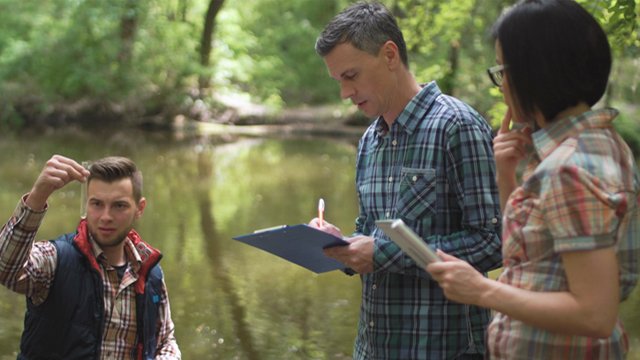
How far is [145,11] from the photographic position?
23688mm

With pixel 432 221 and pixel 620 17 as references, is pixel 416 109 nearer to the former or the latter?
pixel 432 221

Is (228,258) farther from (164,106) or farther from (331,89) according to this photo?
(331,89)

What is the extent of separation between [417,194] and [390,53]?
0.47m

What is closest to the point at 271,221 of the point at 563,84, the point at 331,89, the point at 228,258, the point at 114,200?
Answer: the point at 228,258

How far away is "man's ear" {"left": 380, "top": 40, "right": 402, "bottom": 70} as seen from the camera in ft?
9.55

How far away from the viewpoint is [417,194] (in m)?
2.77

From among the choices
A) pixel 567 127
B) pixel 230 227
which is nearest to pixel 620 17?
pixel 567 127

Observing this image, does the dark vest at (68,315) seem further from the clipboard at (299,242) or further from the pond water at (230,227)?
the pond water at (230,227)

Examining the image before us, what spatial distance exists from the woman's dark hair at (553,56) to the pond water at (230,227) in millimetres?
4353

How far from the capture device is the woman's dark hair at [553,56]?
2.00m

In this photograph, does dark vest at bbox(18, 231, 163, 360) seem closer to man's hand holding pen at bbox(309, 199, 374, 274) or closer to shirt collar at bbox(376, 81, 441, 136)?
man's hand holding pen at bbox(309, 199, 374, 274)

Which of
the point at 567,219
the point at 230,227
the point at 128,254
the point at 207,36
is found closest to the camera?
the point at 567,219

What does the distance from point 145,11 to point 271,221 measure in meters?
14.3

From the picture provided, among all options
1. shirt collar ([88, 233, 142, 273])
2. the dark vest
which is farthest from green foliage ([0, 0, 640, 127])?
the dark vest
